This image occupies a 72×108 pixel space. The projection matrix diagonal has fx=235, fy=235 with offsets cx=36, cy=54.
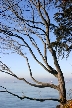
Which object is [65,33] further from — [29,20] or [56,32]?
[29,20]

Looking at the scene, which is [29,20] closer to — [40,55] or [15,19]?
[15,19]

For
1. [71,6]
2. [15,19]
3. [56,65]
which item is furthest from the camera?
[15,19]

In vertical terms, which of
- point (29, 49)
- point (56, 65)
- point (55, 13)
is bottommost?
point (56, 65)

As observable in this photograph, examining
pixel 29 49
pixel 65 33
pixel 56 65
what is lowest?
pixel 56 65

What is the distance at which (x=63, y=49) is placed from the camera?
351 inches

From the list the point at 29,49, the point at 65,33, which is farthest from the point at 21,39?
the point at 65,33

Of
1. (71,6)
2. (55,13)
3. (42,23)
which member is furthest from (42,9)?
(71,6)

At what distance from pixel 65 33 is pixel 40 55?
189 centimetres

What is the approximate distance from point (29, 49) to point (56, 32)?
1.63 metres

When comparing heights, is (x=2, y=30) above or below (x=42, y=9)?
below

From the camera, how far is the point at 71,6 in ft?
27.8

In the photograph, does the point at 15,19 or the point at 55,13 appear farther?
the point at 15,19

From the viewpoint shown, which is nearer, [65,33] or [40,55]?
[65,33]

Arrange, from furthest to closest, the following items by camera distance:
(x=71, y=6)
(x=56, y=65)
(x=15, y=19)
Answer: (x=15, y=19), (x=56, y=65), (x=71, y=6)
